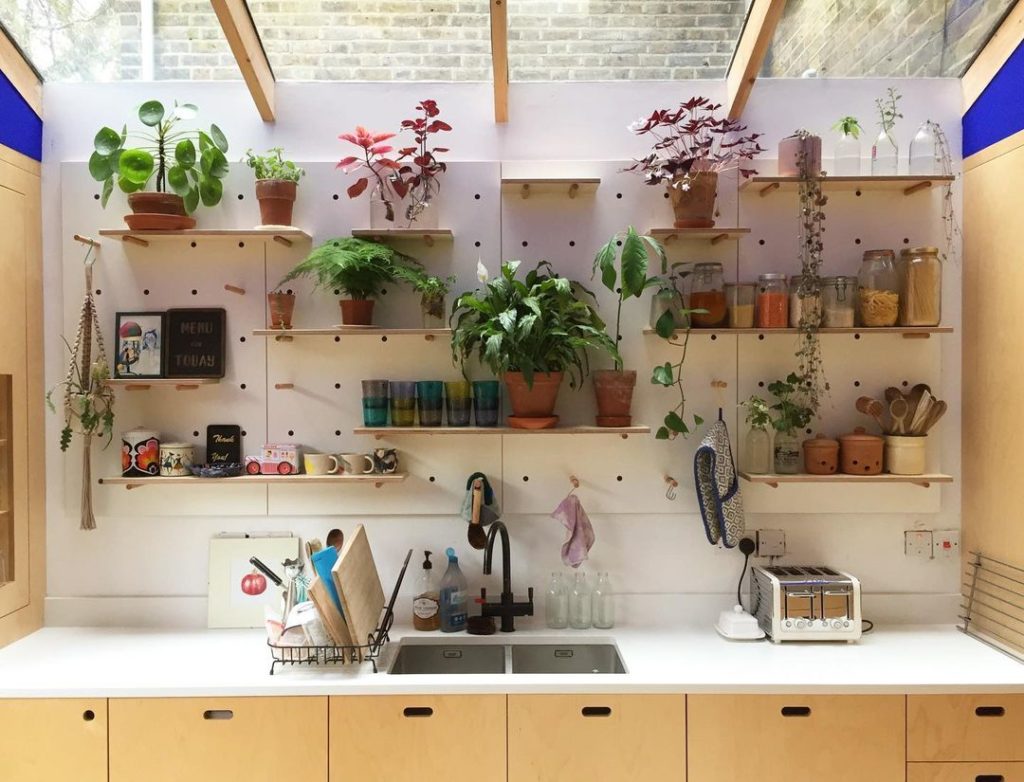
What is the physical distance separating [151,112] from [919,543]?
9.43 ft

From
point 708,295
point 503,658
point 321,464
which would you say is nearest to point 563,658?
point 503,658

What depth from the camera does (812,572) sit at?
2.39 meters

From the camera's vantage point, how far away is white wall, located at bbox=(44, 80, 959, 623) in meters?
2.48

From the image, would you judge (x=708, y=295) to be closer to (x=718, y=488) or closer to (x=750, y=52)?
(x=718, y=488)

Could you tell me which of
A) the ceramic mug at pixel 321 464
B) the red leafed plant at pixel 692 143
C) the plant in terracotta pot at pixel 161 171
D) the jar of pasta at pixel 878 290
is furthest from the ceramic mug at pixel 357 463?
the jar of pasta at pixel 878 290

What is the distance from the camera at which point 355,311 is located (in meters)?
2.34

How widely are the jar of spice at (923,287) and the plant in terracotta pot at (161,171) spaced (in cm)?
222

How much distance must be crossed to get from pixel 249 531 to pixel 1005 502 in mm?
2418

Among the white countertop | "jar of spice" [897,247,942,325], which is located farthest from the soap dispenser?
"jar of spice" [897,247,942,325]

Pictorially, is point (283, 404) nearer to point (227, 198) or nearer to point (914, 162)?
point (227, 198)

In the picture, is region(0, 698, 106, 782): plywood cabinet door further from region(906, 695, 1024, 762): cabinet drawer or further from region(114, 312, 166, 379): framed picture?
region(906, 695, 1024, 762): cabinet drawer

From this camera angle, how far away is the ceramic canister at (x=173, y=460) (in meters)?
2.40

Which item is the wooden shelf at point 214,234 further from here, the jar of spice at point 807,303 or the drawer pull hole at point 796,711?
the drawer pull hole at point 796,711

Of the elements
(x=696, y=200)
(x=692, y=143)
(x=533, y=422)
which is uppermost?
(x=692, y=143)
